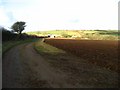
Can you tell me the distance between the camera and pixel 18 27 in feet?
338

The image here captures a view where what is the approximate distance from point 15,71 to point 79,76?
4559mm

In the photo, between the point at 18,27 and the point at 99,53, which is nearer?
the point at 99,53

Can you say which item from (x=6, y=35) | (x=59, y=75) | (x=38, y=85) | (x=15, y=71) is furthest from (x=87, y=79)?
(x=6, y=35)

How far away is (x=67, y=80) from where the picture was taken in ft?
39.7

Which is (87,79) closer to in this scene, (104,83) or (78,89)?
(104,83)

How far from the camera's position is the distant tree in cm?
10203

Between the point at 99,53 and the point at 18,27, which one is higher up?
the point at 18,27

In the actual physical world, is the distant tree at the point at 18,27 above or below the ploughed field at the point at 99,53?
above

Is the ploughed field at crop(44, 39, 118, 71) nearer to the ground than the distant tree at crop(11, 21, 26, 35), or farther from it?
nearer to the ground

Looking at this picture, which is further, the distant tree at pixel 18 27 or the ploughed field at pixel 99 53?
the distant tree at pixel 18 27

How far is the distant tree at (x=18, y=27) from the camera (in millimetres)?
102031

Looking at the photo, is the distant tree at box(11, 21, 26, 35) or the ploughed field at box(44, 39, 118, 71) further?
the distant tree at box(11, 21, 26, 35)

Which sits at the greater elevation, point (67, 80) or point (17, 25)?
point (17, 25)

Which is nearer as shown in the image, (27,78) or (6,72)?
(27,78)
